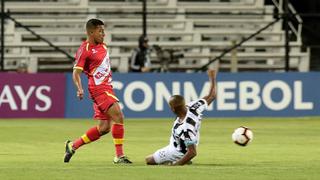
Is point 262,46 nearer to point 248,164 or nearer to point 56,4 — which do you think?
point 56,4

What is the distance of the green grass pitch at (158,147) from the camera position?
41.8ft

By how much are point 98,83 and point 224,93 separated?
1371 cm

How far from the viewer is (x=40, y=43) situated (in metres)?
33.5

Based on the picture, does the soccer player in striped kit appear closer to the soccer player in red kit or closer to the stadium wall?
the soccer player in red kit

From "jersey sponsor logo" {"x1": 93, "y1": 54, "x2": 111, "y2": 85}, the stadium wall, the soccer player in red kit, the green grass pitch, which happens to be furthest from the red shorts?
the stadium wall

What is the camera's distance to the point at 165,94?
2816 centimetres

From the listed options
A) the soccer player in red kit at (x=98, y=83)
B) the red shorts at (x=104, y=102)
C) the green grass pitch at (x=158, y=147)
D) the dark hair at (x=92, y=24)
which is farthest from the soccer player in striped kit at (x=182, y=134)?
the dark hair at (x=92, y=24)

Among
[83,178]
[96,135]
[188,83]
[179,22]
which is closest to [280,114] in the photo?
[188,83]

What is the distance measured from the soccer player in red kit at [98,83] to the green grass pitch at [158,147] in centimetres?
44

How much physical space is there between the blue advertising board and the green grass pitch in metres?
0.53

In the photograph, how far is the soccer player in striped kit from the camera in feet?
45.1

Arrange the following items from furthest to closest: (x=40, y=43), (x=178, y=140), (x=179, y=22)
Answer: (x=179, y=22), (x=40, y=43), (x=178, y=140)

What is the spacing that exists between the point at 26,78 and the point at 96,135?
13.0 meters

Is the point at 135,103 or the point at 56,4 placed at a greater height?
the point at 56,4
